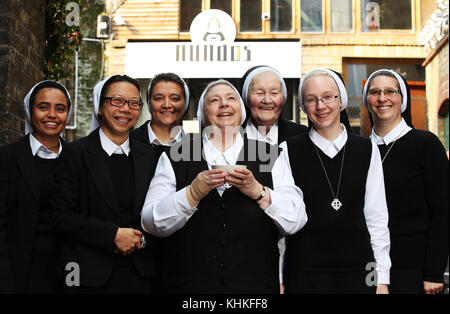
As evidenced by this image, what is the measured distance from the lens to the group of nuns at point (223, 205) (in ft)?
8.45

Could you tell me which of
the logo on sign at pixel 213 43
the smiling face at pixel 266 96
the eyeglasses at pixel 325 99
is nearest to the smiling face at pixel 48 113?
the smiling face at pixel 266 96

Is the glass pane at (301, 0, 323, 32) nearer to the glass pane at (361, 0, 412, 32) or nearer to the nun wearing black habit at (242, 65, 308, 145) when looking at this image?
the glass pane at (361, 0, 412, 32)

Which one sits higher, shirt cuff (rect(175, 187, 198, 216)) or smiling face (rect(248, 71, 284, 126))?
smiling face (rect(248, 71, 284, 126))

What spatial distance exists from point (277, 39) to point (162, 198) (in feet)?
31.7

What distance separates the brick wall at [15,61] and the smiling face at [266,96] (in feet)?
6.27

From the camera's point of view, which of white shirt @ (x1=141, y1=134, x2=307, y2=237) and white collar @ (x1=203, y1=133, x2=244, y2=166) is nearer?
white shirt @ (x1=141, y1=134, x2=307, y2=237)

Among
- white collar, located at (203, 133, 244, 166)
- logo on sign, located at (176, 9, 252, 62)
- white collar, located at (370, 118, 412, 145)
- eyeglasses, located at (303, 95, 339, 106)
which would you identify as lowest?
white collar, located at (203, 133, 244, 166)

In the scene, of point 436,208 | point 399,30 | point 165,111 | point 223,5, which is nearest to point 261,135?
point 165,111

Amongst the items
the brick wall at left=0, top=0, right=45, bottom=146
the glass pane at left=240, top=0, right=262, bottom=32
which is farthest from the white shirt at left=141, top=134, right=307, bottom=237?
the glass pane at left=240, top=0, right=262, bottom=32

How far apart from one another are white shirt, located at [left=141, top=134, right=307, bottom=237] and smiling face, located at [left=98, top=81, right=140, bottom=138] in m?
0.38

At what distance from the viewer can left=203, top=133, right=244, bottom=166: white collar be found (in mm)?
2701

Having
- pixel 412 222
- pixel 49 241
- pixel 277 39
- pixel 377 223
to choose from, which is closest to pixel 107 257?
pixel 49 241

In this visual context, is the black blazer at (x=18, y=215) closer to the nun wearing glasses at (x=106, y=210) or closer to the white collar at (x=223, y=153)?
the nun wearing glasses at (x=106, y=210)

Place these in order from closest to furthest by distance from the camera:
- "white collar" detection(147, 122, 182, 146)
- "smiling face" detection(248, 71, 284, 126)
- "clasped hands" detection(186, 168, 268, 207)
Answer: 1. "clasped hands" detection(186, 168, 268, 207)
2. "smiling face" detection(248, 71, 284, 126)
3. "white collar" detection(147, 122, 182, 146)
